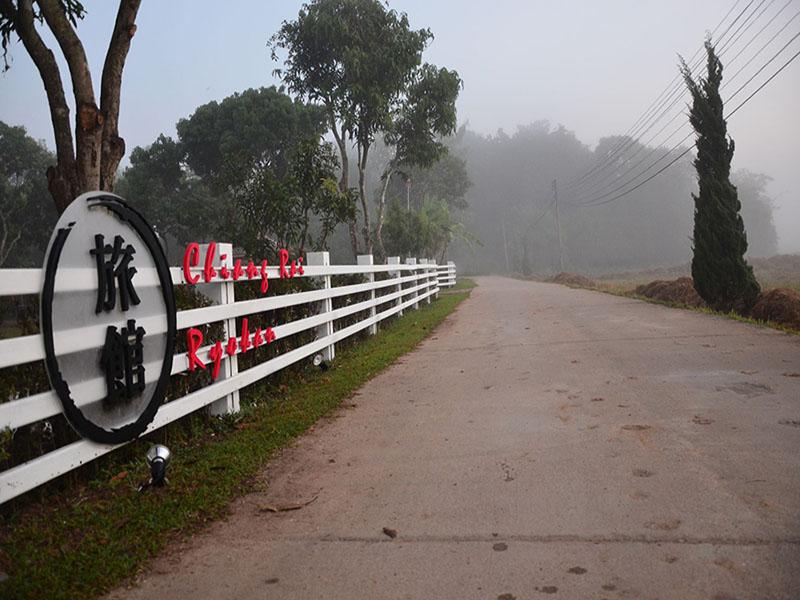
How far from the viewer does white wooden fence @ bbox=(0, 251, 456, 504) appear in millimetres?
2814

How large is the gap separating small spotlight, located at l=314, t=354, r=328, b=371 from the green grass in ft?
6.20

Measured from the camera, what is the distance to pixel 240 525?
3.05 meters

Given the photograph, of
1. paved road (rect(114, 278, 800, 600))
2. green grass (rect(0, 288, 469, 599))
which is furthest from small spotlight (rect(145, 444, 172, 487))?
paved road (rect(114, 278, 800, 600))

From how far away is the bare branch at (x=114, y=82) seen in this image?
5.31 m

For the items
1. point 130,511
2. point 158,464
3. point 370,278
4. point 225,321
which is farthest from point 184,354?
point 370,278

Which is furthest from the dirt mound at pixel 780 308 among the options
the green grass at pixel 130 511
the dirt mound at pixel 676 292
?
the green grass at pixel 130 511

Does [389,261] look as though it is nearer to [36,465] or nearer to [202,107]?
[36,465]

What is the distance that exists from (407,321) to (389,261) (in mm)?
1470

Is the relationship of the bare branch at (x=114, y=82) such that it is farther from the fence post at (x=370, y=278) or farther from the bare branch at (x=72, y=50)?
the fence post at (x=370, y=278)

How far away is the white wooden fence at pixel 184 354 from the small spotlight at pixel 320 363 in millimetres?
109

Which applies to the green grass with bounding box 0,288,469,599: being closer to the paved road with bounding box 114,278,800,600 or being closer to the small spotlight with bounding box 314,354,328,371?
the paved road with bounding box 114,278,800,600

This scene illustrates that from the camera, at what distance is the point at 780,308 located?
395 inches

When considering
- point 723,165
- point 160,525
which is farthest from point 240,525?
point 723,165

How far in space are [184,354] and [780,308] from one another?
980 centimetres
